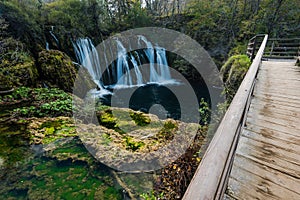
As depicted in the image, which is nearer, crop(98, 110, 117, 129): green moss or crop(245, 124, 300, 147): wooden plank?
crop(245, 124, 300, 147): wooden plank

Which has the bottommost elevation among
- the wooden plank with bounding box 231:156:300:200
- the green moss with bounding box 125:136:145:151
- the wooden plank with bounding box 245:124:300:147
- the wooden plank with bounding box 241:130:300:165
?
the green moss with bounding box 125:136:145:151

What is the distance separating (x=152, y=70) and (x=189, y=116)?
667 centimetres

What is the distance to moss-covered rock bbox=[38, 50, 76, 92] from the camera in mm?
6784

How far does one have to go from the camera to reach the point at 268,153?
1502mm

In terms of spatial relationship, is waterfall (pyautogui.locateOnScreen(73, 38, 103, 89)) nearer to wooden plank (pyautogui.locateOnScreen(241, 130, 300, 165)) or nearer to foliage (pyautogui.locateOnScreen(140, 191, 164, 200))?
foliage (pyautogui.locateOnScreen(140, 191, 164, 200))

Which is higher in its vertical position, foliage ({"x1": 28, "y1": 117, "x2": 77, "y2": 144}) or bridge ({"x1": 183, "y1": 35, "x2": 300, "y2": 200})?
bridge ({"x1": 183, "y1": 35, "x2": 300, "y2": 200})

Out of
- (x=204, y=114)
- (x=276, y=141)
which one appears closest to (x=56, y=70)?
(x=204, y=114)

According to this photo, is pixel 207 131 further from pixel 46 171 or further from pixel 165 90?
pixel 165 90

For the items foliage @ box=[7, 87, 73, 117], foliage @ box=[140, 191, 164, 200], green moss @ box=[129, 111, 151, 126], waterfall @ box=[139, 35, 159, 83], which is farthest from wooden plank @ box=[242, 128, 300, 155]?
waterfall @ box=[139, 35, 159, 83]

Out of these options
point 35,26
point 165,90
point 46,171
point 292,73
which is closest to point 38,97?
point 46,171

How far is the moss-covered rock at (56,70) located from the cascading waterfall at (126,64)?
2181 millimetres

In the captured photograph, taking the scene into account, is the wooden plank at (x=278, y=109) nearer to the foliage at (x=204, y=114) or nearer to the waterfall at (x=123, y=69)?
the foliage at (x=204, y=114)

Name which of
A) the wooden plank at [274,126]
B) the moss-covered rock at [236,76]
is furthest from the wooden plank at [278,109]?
the moss-covered rock at [236,76]

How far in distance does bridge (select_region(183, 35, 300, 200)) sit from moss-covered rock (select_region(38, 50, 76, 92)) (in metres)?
7.37
